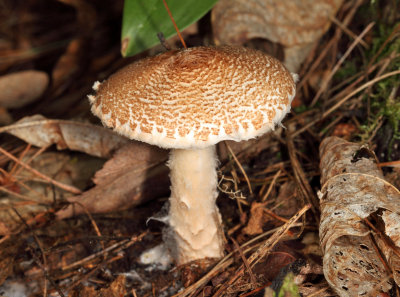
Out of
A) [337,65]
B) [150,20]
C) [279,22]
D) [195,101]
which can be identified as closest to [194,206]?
[195,101]

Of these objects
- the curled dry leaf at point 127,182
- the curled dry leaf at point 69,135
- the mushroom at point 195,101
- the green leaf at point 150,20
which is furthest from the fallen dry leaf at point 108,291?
the green leaf at point 150,20

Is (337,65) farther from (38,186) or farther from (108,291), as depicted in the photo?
(38,186)

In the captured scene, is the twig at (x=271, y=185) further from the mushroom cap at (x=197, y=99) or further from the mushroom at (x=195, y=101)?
the mushroom cap at (x=197, y=99)

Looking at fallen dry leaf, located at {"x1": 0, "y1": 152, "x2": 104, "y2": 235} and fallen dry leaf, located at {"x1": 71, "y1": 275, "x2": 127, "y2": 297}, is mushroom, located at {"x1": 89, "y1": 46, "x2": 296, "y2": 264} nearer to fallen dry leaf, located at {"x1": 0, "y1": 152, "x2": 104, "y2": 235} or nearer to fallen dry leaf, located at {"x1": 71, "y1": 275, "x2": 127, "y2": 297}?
fallen dry leaf, located at {"x1": 71, "y1": 275, "x2": 127, "y2": 297}

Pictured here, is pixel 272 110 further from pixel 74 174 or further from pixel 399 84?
pixel 74 174

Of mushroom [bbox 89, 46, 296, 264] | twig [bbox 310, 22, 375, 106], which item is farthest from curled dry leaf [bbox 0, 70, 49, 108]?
twig [bbox 310, 22, 375, 106]

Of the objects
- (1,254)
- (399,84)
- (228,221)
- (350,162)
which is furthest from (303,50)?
(1,254)
